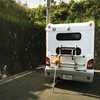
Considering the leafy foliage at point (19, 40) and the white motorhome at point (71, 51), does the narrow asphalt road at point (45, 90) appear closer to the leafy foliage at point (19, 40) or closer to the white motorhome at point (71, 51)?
the white motorhome at point (71, 51)

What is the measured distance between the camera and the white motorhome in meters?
7.07

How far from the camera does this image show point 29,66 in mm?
12000

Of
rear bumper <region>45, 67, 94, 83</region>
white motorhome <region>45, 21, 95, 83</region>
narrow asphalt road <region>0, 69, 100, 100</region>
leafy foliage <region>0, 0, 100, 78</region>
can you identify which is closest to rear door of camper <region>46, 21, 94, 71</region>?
white motorhome <region>45, 21, 95, 83</region>

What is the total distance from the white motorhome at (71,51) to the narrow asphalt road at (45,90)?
51 cm

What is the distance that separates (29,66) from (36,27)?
3.33 metres

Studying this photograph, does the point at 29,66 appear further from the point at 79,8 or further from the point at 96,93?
the point at 79,8

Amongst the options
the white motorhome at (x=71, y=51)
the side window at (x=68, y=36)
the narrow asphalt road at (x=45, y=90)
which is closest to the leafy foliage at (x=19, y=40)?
the narrow asphalt road at (x=45, y=90)

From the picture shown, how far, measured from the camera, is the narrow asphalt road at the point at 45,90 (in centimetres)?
643

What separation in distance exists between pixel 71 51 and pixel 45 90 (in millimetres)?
1809

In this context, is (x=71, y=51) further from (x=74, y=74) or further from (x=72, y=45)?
(x=74, y=74)

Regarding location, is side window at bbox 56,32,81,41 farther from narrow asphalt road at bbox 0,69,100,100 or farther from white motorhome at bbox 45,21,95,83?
narrow asphalt road at bbox 0,69,100,100

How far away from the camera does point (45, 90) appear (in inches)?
284

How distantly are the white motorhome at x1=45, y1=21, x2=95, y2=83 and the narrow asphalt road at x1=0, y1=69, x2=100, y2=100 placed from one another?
0.51 metres

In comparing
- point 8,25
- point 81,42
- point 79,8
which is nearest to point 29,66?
point 8,25
